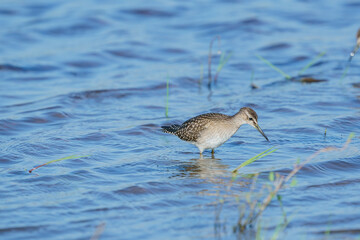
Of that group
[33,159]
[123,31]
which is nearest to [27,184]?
[33,159]

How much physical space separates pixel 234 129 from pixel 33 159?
9.03 feet

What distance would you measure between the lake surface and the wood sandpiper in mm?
273

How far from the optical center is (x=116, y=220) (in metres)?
6.24

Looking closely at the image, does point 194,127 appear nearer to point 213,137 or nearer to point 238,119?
point 213,137

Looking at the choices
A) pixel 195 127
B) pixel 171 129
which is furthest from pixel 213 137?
pixel 171 129

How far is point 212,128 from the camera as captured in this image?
8617 mm

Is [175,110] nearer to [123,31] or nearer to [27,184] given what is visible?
[27,184]

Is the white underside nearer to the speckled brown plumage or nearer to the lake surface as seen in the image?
the speckled brown plumage

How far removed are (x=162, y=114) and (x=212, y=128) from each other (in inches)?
82.7

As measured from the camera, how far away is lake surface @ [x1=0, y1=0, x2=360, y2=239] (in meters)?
6.38

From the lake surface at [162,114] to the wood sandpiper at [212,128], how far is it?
27 centimetres

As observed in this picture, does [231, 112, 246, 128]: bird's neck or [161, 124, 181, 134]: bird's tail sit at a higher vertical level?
[231, 112, 246, 128]: bird's neck

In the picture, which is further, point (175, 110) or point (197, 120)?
point (175, 110)

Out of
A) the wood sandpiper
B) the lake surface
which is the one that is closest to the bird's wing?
the wood sandpiper
